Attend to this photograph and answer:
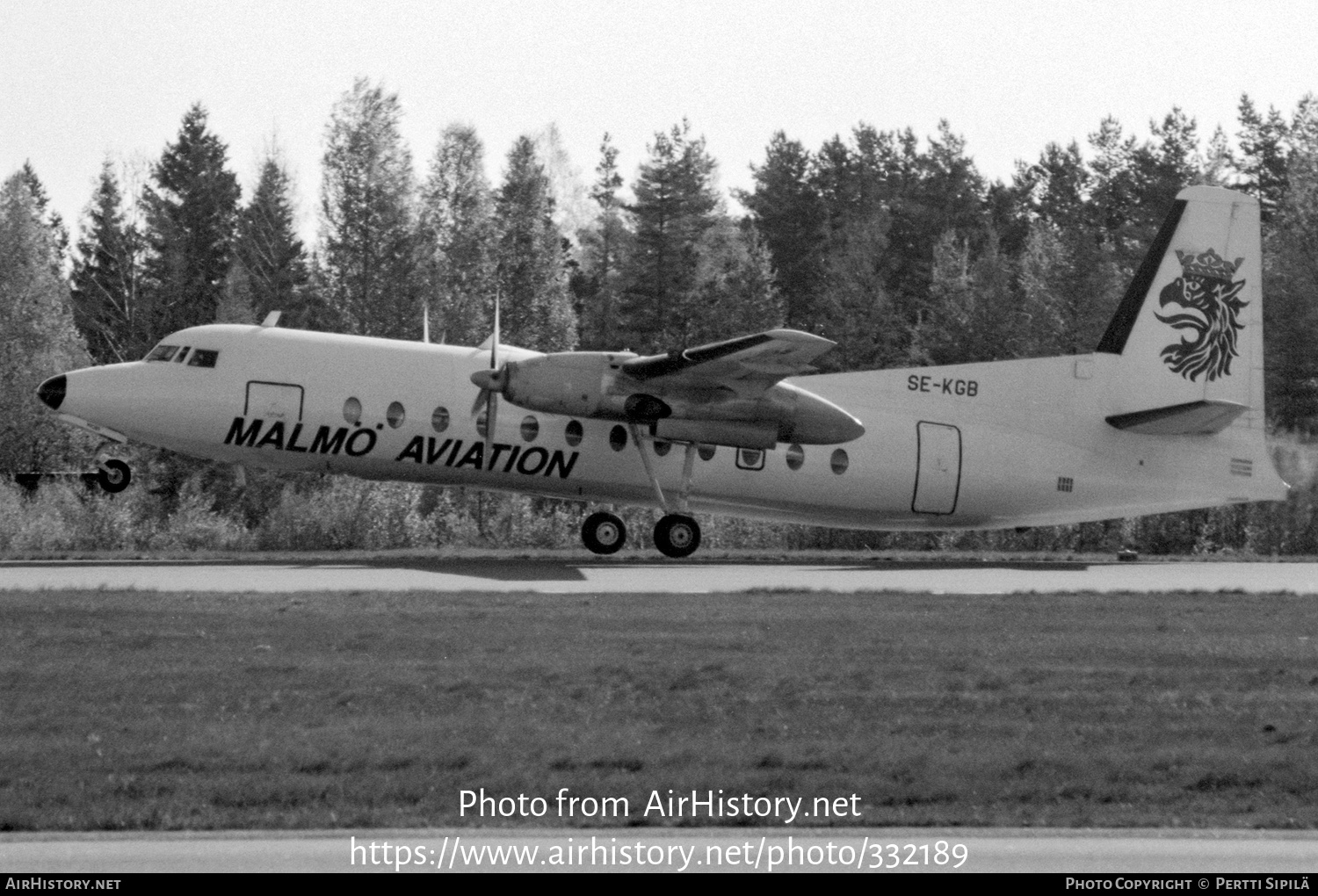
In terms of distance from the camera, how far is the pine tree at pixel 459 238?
197 ft

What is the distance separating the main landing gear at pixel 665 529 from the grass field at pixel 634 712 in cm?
773

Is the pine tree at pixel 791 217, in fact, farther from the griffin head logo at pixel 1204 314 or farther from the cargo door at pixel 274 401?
the cargo door at pixel 274 401

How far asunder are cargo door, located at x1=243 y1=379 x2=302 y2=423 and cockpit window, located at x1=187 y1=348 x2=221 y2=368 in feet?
2.38

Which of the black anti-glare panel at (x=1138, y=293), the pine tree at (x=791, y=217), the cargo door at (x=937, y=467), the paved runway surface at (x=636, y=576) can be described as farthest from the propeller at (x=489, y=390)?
the pine tree at (x=791, y=217)

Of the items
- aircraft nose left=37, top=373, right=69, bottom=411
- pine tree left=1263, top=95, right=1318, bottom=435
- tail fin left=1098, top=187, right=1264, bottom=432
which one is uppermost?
pine tree left=1263, top=95, right=1318, bottom=435

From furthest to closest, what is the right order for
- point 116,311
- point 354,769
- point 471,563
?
point 116,311, point 471,563, point 354,769

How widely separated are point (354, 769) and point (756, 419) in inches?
628

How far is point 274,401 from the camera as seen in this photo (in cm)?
2348

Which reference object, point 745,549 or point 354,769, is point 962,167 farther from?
point 354,769

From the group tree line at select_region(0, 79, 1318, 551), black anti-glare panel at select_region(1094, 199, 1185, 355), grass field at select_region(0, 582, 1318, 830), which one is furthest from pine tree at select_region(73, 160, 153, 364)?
grass field at select_region(0, 582, 1318, 830)

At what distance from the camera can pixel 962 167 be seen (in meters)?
95.6

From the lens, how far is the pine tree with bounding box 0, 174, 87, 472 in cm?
4234

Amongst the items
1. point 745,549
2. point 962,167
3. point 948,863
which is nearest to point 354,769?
point 948,863

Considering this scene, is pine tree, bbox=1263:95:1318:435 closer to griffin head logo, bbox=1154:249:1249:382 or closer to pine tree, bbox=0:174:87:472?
griffin head logo, bbox=1154:249:1249:382
